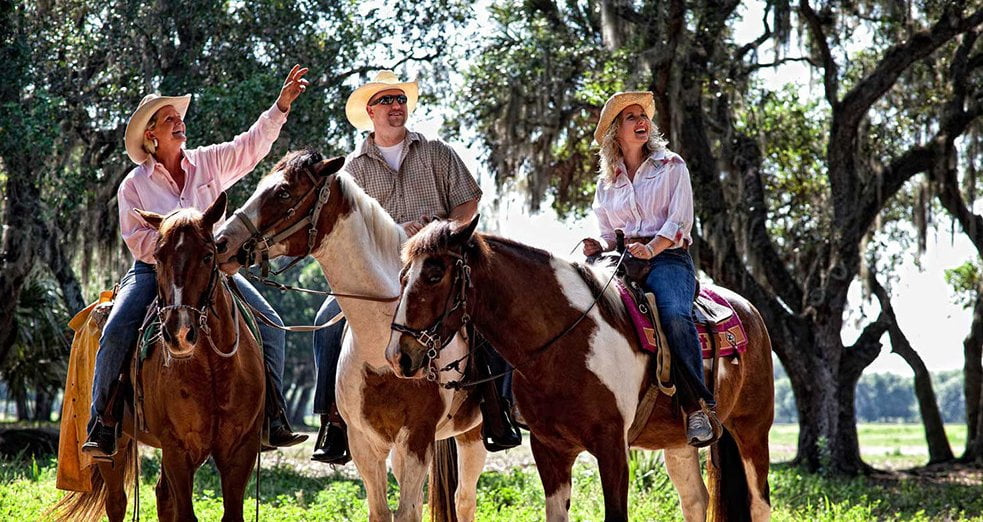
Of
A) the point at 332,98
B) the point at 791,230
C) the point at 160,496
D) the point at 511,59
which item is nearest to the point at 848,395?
the point at 791,230

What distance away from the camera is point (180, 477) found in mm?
5574

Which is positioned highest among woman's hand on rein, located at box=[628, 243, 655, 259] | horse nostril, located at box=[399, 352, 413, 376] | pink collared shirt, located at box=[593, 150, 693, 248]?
pink collared shirt, located at box=[593, 150, 693, 248]

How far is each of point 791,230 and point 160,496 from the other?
17.0 meters

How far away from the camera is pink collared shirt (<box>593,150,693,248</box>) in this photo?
19.8ft

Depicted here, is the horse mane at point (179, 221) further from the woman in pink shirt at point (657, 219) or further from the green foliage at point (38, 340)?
the green foliage at point (38, 340)

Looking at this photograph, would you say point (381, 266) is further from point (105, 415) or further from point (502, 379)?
point (105, 415)

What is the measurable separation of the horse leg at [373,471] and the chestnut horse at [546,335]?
856 millimetres

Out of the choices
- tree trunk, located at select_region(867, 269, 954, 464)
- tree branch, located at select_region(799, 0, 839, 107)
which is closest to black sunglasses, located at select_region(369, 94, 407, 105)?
tree branch, located at select_region(799, 0, 839, 107)

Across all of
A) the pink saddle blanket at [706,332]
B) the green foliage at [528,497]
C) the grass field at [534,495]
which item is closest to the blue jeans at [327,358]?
the pink saddle blanket at [706,332]

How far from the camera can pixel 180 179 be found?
6219 millimetres

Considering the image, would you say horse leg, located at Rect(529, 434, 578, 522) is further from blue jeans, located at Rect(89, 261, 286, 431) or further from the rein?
blue jeans, located at Rect(89, 261, 286, 431)

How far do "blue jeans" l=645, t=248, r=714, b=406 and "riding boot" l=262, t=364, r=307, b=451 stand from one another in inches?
85.4

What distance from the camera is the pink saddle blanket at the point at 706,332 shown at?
5664mm

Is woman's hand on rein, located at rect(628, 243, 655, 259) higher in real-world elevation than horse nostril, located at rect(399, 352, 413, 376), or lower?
higher
